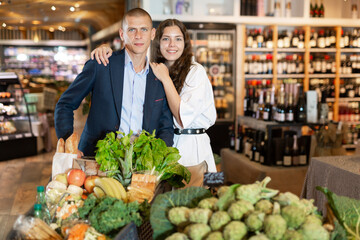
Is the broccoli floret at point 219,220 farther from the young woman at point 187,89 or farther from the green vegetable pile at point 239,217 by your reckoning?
the young woman at point 187,89

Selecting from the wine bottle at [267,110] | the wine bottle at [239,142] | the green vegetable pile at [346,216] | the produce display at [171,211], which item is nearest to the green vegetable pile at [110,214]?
the produce display at [171,211]

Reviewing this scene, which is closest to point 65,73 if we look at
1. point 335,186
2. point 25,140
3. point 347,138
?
point 25,140

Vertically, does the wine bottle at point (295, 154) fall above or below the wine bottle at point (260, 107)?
below

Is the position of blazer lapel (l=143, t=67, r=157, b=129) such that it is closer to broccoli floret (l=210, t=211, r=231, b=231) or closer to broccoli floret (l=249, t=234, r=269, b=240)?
broccoli floret (l=210, t=211, r=231, b=231)

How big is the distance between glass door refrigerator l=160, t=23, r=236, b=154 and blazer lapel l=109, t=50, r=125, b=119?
498 centimetres

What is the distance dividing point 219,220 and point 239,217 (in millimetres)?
62

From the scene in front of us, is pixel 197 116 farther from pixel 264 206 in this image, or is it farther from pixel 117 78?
pixel 264 206

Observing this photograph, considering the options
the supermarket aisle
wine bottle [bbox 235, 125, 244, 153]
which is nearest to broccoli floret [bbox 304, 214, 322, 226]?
the supermarket aisle

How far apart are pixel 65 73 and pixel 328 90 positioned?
11.2 m

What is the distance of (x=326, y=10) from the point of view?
8.05 meters

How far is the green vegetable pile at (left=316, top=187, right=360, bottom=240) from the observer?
134cm

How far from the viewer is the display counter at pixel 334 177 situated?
3.00 meters

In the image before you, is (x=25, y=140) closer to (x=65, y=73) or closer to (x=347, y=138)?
(x=347, y=138)

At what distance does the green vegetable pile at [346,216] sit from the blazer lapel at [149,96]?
46.4 inches
